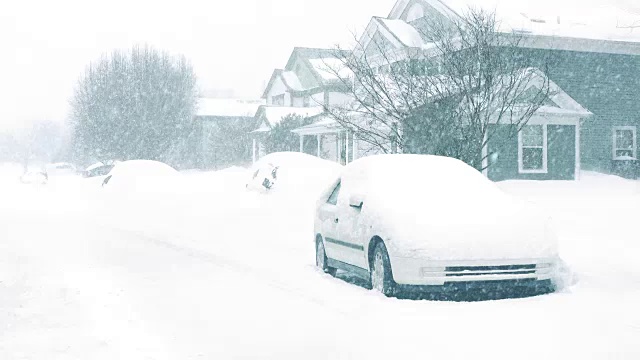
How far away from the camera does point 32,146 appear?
147 metres

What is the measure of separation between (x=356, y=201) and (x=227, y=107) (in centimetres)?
6720

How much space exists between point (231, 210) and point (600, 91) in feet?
52.4

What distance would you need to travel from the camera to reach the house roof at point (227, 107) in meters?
72.2

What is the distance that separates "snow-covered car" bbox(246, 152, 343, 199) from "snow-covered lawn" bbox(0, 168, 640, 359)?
5260mm

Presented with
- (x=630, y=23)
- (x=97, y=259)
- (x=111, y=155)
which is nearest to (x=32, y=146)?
(x=111, y=155)

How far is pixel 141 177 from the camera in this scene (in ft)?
98.5

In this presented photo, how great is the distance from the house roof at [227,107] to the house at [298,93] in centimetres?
1130

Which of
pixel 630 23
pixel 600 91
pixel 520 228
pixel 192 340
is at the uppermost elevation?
pixel 630 23

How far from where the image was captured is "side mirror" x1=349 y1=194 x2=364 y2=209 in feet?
31.3

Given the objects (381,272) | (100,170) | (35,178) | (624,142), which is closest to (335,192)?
(381,272)

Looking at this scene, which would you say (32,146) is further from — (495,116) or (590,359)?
(590,359)

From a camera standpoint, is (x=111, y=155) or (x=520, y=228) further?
(x=111, y=155)

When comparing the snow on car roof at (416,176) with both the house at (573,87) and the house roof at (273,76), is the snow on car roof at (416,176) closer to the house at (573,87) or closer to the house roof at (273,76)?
the house at (573,87)

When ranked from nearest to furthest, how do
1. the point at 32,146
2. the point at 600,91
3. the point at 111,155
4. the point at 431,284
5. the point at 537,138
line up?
1. the point at 431,284
2. the point at 537,138
3. the point at 600,91
4. the point at 111,155
5. the point at 32,146
